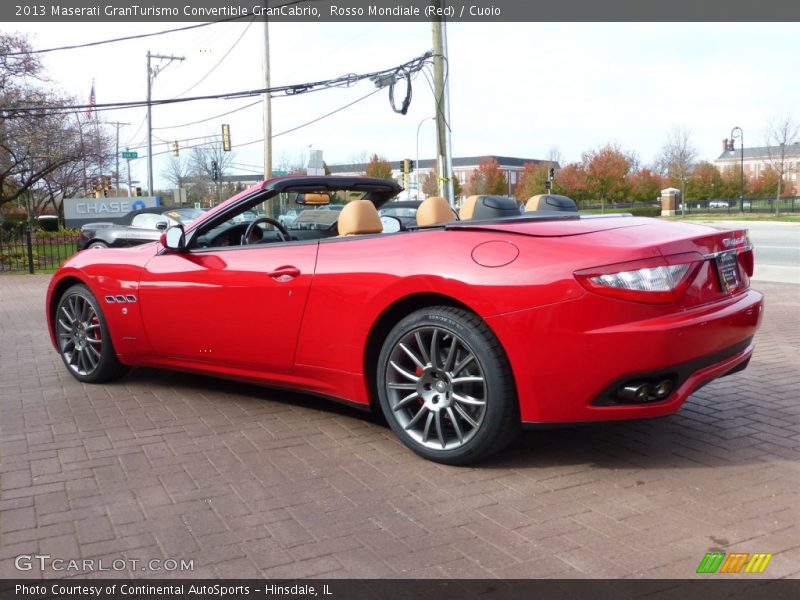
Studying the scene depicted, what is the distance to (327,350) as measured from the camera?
13.3 ft

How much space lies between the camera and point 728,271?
3693 millimetres

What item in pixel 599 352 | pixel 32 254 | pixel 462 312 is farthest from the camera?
pixel 32 254

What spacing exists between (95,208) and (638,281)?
3607 centimetres

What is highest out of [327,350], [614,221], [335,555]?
[614,221]

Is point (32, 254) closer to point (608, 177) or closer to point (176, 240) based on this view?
point (176, 240)

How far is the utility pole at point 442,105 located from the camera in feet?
55.2

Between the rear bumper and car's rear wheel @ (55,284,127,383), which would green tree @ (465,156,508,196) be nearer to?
car's rear wheel @ (55,284,127,383)

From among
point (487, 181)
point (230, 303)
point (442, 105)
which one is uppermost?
point (487, 181)

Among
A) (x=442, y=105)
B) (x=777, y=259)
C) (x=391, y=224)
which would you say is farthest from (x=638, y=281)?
(x=777, y=259)

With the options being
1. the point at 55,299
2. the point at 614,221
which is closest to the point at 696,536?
the point at 614,221

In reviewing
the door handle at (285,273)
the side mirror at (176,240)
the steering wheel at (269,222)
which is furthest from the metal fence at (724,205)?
the door handle at (285,273)

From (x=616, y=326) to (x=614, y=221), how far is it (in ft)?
2.98

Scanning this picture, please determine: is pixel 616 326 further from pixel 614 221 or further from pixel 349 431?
pixel 349 431

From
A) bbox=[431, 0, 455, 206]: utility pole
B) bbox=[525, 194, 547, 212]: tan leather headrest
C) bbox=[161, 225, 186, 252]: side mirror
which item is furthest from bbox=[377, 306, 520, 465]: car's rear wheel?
bbox=[431, 0, 455, 206]: utility pole
